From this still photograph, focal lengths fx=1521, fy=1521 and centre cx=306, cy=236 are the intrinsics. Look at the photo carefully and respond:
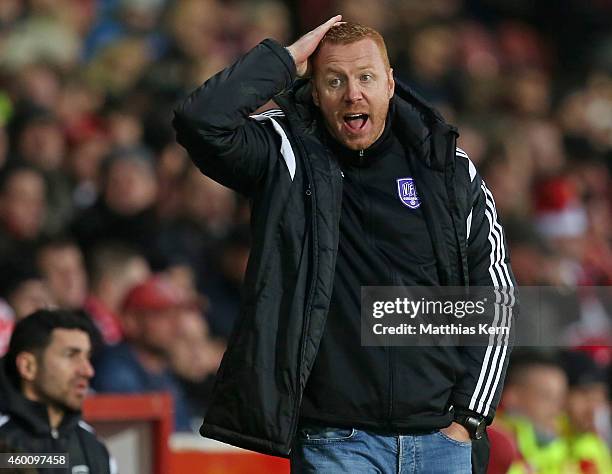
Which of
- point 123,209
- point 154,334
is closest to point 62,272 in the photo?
point 154,334

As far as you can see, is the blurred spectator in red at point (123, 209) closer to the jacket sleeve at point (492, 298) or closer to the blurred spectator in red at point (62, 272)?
the blurred spectator in red at point (62, 272)

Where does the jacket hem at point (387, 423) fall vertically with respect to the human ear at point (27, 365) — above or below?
below

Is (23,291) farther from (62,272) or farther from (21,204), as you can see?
(21,204)

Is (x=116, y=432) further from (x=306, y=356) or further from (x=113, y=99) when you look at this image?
(x=113, y=99)

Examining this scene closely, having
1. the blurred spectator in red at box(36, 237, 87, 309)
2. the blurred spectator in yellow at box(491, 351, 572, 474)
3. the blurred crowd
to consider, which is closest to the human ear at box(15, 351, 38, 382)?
the blurred crowd

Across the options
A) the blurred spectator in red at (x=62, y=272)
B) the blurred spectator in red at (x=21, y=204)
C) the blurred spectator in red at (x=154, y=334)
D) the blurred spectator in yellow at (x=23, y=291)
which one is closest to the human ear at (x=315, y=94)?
the blurred spectator in yellow at (x=23, y=291)

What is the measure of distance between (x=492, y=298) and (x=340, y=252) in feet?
1.55

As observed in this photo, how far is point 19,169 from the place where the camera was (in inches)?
329

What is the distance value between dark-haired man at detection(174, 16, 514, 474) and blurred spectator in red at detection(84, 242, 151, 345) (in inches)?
146

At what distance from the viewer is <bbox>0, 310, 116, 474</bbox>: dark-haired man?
5191 millimetres

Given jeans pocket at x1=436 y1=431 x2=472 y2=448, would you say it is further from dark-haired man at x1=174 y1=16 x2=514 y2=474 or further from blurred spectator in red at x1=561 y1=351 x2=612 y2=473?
blurred spectator in red at x1=561 y1=351 x2=612 y2=473

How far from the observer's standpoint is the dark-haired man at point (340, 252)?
3904mm

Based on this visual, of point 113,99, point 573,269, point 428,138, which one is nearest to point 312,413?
point 428,138

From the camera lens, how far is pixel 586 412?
330 inches
